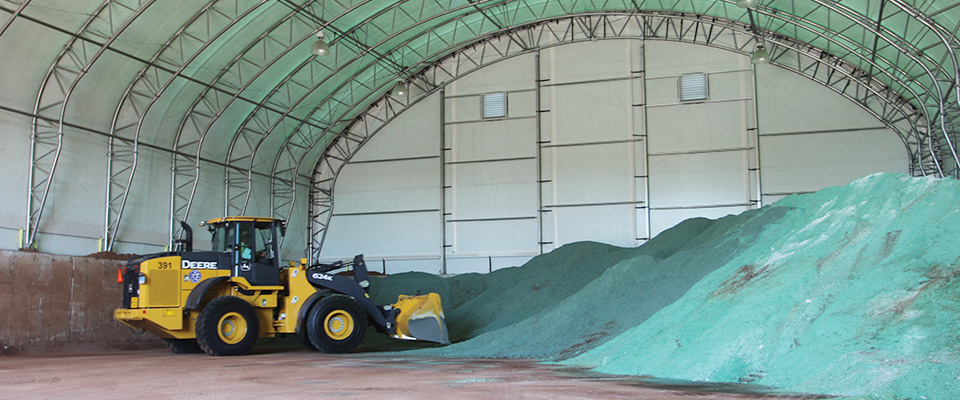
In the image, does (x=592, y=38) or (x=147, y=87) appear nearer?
(x=147, y=87)

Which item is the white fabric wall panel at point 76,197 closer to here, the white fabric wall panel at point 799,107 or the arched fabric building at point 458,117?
the arched fabric building at point 458,117

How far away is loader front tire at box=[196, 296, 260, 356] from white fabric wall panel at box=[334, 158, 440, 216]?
13.8 metres

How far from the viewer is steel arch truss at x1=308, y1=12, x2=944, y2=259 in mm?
24094

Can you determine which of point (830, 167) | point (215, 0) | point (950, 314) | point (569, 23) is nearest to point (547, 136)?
point (569, 23)

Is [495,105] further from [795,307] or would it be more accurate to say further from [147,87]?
[795,307]

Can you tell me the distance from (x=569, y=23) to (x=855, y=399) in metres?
21.9

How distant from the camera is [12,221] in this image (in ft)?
57.5

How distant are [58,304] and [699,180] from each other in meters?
18.7

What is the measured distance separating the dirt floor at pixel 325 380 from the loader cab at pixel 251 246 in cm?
188

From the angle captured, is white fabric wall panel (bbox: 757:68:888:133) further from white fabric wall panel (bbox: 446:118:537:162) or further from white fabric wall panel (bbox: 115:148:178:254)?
white fabric wall panel (bbox: 115:148:178:254)

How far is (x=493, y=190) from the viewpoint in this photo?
2681 centimetres

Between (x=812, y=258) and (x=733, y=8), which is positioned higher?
(x=733, y=8)

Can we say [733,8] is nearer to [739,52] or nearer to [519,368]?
[739,52]

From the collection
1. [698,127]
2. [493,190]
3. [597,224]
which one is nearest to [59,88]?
[493,190]
